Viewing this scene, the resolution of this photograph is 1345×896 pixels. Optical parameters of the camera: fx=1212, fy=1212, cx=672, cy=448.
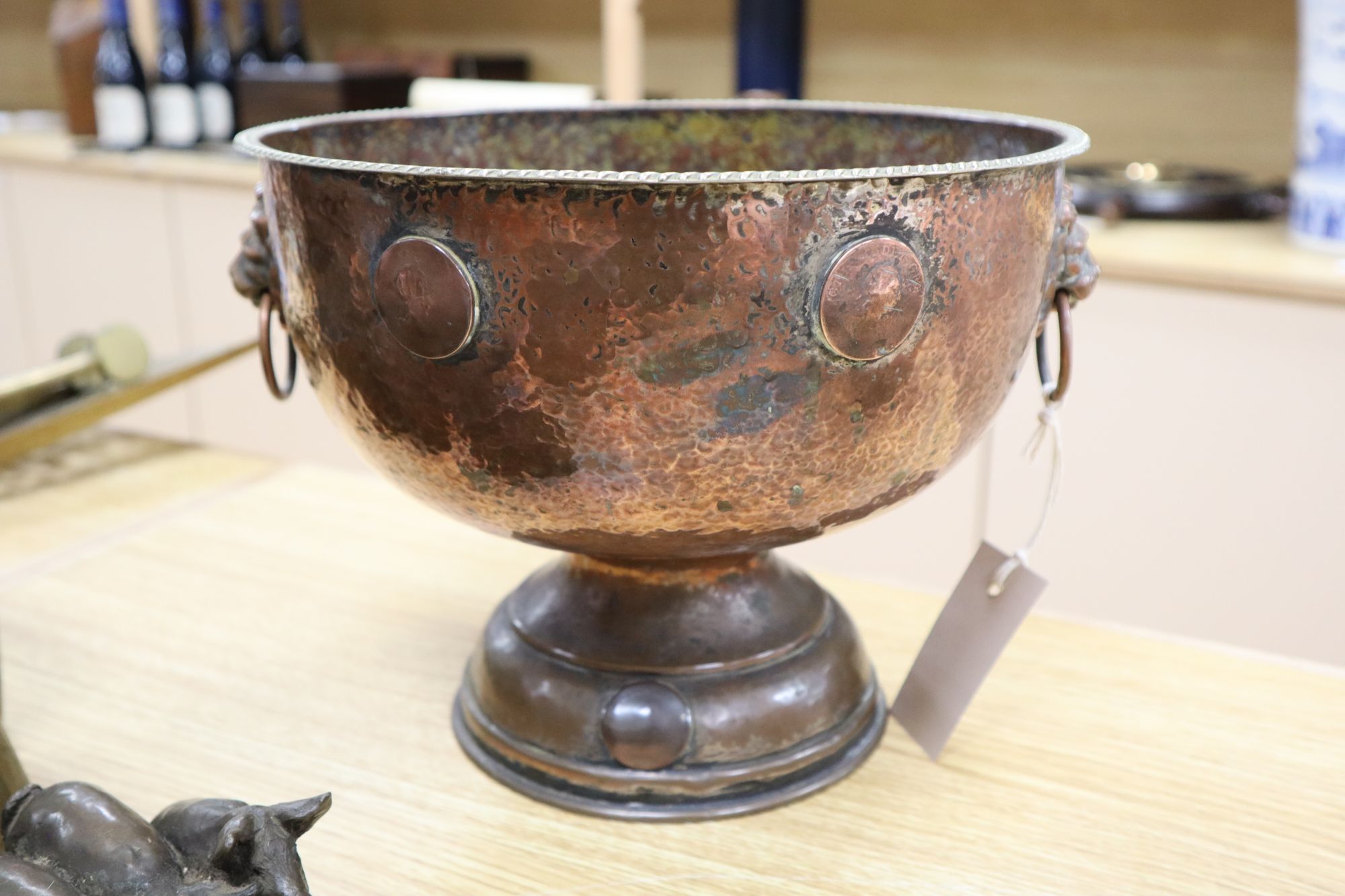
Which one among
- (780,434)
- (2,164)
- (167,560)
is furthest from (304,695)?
(2,164)

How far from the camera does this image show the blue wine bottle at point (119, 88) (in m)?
2.16

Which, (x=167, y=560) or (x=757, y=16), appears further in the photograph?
(x=757, y=16)

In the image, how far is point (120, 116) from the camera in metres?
2.16

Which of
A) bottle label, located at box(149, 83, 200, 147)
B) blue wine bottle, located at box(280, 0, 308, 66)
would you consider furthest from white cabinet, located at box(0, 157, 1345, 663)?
blue wine bottle, located at box(280, 0, 308, 66)

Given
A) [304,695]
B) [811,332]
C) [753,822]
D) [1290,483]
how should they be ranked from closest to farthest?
[811,332], [753,822], [304,695], [1290,483]

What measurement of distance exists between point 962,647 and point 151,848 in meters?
0.39

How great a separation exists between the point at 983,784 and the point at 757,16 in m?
1.45

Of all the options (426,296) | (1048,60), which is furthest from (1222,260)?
(426,296)

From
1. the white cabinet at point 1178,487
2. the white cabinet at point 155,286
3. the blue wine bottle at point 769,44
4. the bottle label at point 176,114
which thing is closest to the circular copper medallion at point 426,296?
the white cabinet at point 1178,487

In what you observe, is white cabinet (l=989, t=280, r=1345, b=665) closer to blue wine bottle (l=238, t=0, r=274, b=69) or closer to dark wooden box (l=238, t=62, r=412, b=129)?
dark wooden box (l=238, t=62, r=412, b=129)

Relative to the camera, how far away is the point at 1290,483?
52.6 inches

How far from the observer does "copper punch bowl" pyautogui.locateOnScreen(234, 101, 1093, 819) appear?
0.44 metres

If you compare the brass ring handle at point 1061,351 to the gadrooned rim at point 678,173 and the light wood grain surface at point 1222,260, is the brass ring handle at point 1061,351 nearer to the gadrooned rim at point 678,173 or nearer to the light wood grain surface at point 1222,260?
the gadrooned rim at point 678,173

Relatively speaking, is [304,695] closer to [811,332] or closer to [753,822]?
[753,822]
